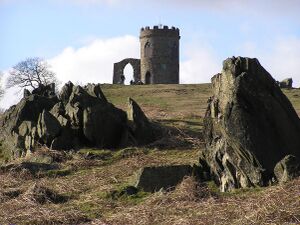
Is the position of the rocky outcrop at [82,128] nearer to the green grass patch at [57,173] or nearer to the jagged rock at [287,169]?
the green grass patch at [57,173]

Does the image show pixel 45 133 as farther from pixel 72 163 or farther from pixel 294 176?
pixel 294 176

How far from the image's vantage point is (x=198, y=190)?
41.8 ft

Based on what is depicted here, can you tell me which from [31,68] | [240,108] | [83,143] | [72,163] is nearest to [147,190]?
[240,108]

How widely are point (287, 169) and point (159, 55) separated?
78.3 m

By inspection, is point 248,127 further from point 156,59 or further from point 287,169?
point 156,59

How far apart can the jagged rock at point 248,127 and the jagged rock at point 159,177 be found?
1035 millimetres

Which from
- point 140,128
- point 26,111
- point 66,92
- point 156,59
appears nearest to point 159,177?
point 140,128

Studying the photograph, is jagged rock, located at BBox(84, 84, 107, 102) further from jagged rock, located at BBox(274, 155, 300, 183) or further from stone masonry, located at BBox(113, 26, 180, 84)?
stone masonry, located at BBox(113, 26, 180, 84)

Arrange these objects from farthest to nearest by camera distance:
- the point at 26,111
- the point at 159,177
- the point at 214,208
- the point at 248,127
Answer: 1. the point at 26,111
2. the point at 159,177
3. the point at 248,127
4. the point at 214,208

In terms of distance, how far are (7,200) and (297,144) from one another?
7.04 m

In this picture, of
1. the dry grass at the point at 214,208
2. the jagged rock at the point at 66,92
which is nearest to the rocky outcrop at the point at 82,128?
the jagged rock at the point at 66,92

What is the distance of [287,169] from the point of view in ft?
41.2

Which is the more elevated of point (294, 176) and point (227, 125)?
point (227, 125)

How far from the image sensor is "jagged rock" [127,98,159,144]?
23.3 metres
